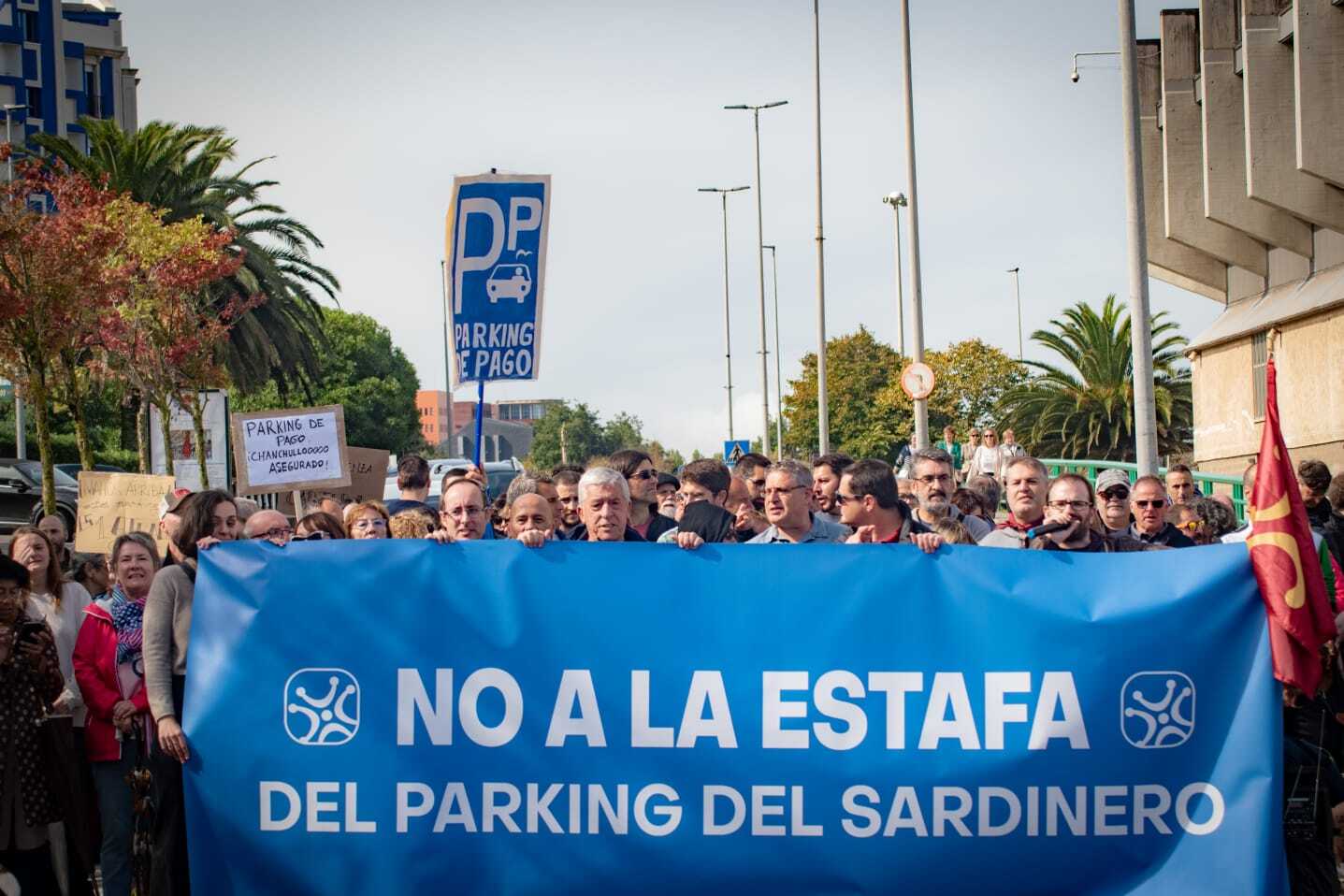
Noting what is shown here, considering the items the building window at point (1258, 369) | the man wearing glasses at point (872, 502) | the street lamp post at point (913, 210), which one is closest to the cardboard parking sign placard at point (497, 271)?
the man wearing glasses at point (872, 502)

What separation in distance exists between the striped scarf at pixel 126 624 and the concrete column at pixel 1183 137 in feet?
82.9

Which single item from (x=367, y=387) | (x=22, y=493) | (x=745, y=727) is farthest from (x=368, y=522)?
(x=367, y=387)

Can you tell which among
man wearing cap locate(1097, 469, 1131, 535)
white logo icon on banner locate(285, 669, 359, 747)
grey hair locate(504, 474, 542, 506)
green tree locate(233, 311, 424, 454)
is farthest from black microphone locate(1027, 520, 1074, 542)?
green tree locate(233, 311, 424, 454)

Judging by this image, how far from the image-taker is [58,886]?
6457 mm

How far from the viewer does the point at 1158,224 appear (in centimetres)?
3161

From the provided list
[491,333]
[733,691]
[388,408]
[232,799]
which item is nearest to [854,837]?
[733,691]

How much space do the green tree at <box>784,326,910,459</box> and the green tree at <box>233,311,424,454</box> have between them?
19.1 metres

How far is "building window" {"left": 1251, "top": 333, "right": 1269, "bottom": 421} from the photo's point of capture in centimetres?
2780

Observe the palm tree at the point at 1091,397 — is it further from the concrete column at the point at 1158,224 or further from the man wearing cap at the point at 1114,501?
the man wearing cap at the point at 1114,501

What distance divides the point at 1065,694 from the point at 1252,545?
2.86 ft

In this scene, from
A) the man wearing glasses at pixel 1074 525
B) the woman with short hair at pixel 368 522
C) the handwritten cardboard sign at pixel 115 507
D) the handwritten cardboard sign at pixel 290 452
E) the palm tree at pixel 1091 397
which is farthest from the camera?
the palm tree at pixel 1091 397

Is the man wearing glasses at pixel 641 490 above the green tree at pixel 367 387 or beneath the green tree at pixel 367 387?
beneath

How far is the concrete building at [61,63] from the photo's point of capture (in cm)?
7075

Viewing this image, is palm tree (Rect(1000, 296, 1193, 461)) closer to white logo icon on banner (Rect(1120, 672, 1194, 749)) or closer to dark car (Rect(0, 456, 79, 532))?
dark car (Rect(0, 456, 79, 532))
